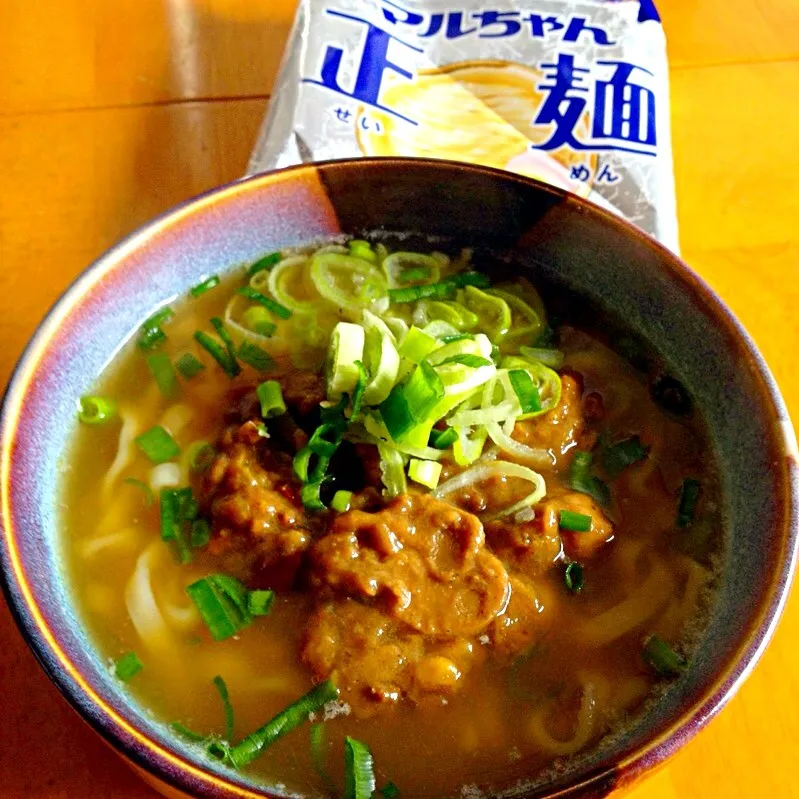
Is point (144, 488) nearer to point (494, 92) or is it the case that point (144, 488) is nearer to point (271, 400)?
point (271, 400)

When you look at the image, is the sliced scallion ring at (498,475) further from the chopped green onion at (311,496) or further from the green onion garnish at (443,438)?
the chopped green onion at (311,496)

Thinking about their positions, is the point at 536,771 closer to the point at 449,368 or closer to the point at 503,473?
the point at 503,473

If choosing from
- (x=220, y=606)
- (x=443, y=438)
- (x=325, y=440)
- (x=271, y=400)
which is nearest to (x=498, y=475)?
(x=443, y=438)

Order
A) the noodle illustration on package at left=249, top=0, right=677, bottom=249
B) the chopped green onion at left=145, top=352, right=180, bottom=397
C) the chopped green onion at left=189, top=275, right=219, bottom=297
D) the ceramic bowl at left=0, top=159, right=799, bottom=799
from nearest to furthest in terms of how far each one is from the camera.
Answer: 1. the ceramic bowl at left=0, top=159, right=799, bottom=799
2. the chopped green onion at left=145, top=352, right=180, bottom=397
3. the chopped green onion at left=189, top=275, right=219, bottom=297
4. the noodle illustration on package at left=249, top=0, right=677, bottom=249

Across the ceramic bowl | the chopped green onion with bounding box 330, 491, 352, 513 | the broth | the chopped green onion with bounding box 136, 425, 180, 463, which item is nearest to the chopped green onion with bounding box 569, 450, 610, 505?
the broth

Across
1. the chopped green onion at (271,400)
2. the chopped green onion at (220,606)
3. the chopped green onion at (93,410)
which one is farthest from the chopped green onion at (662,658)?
the chopped green onion at (93,410)

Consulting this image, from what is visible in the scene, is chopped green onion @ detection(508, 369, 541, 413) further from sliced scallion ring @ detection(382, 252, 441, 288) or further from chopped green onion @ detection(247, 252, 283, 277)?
chopped green onion @ detection(247, 252, 283, 277)

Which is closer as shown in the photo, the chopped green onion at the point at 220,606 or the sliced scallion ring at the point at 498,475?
the chopped green onion at the point at 220,606

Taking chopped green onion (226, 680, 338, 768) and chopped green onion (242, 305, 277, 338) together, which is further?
chopped green onion (242, 305, 277, 338)

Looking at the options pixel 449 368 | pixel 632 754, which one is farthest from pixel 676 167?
pixel 632 754
